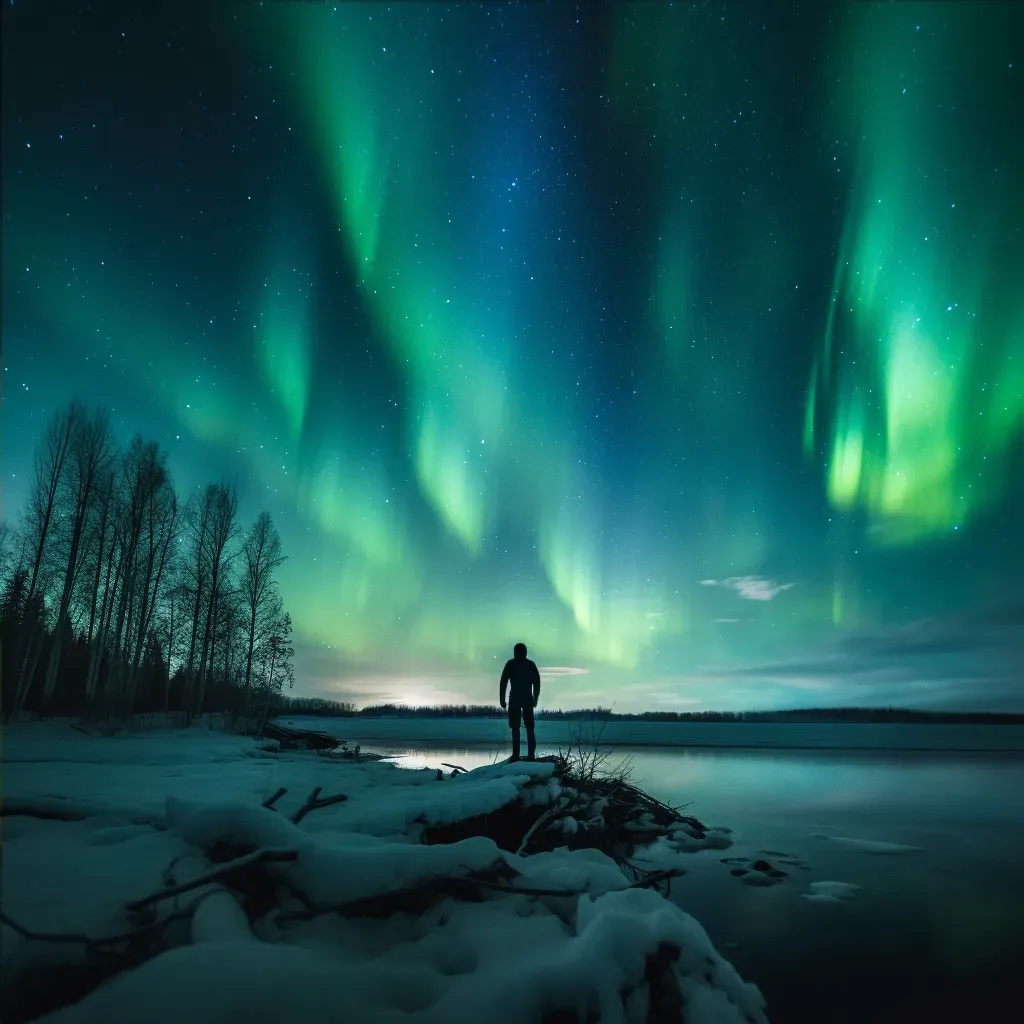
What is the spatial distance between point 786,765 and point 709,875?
780 inches

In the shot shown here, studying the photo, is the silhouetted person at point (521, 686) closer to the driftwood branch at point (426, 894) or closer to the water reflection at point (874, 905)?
the water reflection at point (874, 905)

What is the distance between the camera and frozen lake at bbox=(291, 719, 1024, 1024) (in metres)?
4.52

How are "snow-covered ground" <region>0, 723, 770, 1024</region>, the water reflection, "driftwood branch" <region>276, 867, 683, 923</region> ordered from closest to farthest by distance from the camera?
"snow-covered ground" <region>0, 723, 770, 1024</region> → "driftwood branch" <region>276, 867, 683, 923</region> → the water reflection

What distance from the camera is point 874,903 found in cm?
648

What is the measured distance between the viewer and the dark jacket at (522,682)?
11344 mm

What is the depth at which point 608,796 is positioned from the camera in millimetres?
9680

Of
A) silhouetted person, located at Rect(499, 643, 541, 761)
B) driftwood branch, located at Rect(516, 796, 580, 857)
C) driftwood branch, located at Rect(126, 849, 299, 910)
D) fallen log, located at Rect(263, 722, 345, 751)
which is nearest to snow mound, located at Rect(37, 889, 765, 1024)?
driftwood branch, located at Rect(126, 849, 299, 910)

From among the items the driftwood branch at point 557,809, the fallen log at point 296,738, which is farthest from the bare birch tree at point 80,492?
the driftwood branch at point 557,809

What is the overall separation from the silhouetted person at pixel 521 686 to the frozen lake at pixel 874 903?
13.1 ft

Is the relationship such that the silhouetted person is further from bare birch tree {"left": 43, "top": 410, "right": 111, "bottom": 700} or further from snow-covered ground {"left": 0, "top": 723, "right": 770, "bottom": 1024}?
bare birch tree {"left": 43, "top": 410, "right": 111, "bottom": 700}

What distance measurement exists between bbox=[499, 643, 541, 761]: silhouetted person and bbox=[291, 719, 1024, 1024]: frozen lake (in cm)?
401

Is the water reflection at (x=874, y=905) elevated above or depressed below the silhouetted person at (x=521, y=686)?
below

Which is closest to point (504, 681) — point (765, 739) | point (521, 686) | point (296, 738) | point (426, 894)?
point (521, 686)

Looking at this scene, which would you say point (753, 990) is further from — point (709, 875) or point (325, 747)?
point (325, 747)
